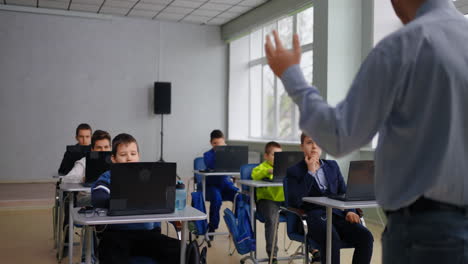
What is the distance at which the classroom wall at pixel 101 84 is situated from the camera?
900cm

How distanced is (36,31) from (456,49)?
923 centimetres

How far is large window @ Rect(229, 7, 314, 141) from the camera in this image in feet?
27.4

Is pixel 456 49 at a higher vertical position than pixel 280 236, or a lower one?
higher

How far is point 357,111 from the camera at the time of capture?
106 centimetres

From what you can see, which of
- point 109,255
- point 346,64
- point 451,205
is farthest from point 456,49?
point 346,64

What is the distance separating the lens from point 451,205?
1.04 m

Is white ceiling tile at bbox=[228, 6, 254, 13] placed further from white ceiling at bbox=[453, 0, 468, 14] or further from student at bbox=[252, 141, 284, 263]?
student at bbox=[252, 141, 284, 263]

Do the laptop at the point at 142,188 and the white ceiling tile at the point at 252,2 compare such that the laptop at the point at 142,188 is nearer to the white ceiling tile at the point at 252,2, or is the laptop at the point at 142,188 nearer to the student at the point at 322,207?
the student at the point at 322,207

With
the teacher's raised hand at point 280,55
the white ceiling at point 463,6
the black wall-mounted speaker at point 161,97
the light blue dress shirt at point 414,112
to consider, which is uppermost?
the white ceiling at point 463,6

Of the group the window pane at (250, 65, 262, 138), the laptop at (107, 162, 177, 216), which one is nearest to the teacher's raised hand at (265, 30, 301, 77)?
the laptop at (107, 162, 177, 216)

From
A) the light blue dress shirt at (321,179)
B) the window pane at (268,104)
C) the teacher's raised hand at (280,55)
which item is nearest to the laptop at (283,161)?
the light blue dress shirt at (321,179)

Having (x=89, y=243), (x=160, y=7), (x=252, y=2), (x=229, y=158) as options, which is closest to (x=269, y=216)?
(x=229, y=158)

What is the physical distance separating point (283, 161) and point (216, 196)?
4.13 feet

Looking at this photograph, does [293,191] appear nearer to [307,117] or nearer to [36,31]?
[307,117]
